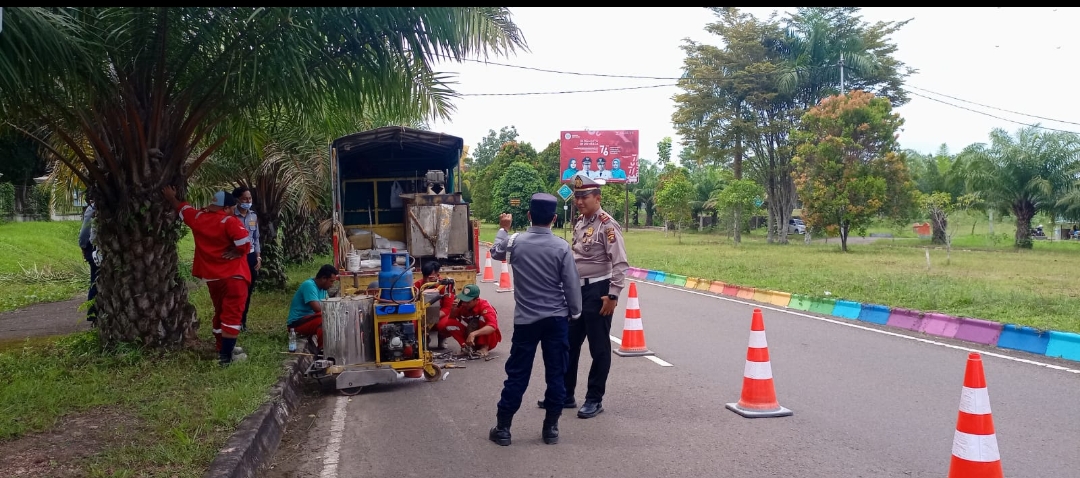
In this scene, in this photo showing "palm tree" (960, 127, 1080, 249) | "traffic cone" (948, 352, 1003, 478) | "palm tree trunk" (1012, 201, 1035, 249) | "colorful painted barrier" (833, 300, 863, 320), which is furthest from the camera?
"palm tree trunk" (1012, 201, 1035, 249)

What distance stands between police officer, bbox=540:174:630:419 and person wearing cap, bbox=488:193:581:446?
561mm

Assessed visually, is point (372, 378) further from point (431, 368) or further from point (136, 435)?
point (136, 435)

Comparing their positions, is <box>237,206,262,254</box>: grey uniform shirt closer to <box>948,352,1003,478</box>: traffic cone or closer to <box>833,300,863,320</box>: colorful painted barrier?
<box>948,352,1003,478</box>: traffic cone

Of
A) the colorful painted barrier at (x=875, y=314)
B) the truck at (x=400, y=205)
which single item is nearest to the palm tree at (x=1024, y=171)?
the colorful painted barrier at (x=875, y=314)

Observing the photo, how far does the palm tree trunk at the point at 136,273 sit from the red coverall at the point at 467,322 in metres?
2.79

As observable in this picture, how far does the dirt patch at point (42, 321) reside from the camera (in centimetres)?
1065

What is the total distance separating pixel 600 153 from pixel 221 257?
3246 centimetres

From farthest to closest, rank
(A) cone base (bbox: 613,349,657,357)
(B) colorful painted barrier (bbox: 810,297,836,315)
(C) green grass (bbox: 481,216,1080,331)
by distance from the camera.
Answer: (B) colorful painted barrier (bbox: 810,297,836,315)
(C) green grass (bbox: 481,216,1080,331)
(A) cone base (bbox: 613,349,657,357)

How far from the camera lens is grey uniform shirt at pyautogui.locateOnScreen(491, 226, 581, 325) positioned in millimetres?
5570

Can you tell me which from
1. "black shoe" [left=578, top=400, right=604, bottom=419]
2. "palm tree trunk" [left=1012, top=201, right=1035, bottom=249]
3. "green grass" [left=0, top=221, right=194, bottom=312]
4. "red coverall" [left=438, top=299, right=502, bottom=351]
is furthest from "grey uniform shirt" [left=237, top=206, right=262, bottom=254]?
"palm tree trunk" [left=1012, top=201, right=1035, bottom=249]

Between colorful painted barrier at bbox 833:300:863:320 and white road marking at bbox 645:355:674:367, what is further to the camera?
colorful painted barrier at bbox 833:300:863:320

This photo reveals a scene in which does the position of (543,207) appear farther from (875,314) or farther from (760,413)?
(875,314)

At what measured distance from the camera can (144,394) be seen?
6.64 meters

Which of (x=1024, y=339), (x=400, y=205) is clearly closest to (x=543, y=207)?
(x=1024, y=339)
